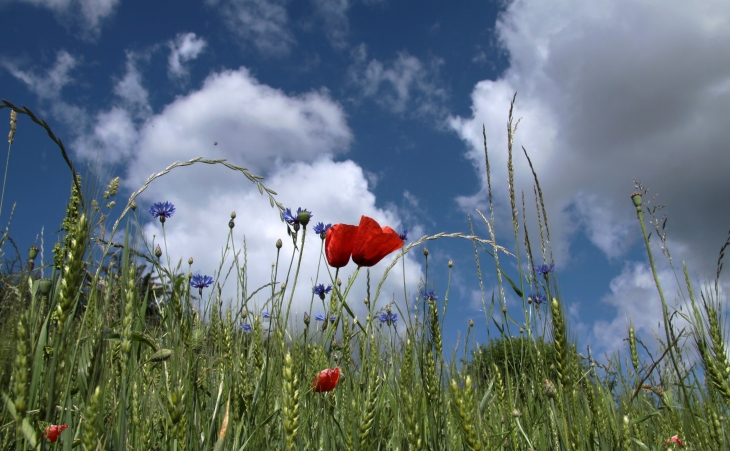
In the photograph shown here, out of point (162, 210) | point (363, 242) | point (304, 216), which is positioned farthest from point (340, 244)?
point (162, 210)

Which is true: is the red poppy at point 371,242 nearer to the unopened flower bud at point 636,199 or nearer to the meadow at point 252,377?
the meadow at point 252,377

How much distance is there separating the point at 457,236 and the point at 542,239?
38 cm

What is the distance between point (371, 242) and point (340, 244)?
12cm

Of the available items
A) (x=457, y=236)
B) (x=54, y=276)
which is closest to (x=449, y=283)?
(x=457, y=236)

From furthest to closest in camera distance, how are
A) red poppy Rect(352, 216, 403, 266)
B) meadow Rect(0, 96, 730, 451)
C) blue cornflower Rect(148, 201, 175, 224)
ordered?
blue cornflower Rect(148, 201, 175, 224)
red poppy Rect(352, 216, 403, 266)
meadow Rect(0, 96, 730, 451)

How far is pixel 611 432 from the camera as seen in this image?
A: 4.68ft

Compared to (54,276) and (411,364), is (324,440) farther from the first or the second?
(54,276)

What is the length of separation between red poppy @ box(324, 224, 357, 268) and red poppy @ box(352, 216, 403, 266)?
1.0 inches

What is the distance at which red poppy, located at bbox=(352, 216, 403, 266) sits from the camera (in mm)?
1729

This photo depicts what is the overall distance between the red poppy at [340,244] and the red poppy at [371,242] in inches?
1.0

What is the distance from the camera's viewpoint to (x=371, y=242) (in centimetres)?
173

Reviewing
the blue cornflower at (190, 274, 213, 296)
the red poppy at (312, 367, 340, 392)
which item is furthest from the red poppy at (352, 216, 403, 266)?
the blue cornflower at (190, 274, 213, 296)

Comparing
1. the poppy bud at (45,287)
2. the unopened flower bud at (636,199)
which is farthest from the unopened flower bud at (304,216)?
the unopened flower bud at (636,199)

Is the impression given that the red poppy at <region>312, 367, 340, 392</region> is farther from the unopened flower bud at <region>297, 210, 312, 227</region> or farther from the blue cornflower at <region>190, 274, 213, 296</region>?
the blue cornflower at <region>190, 274, 213, 296</region>
